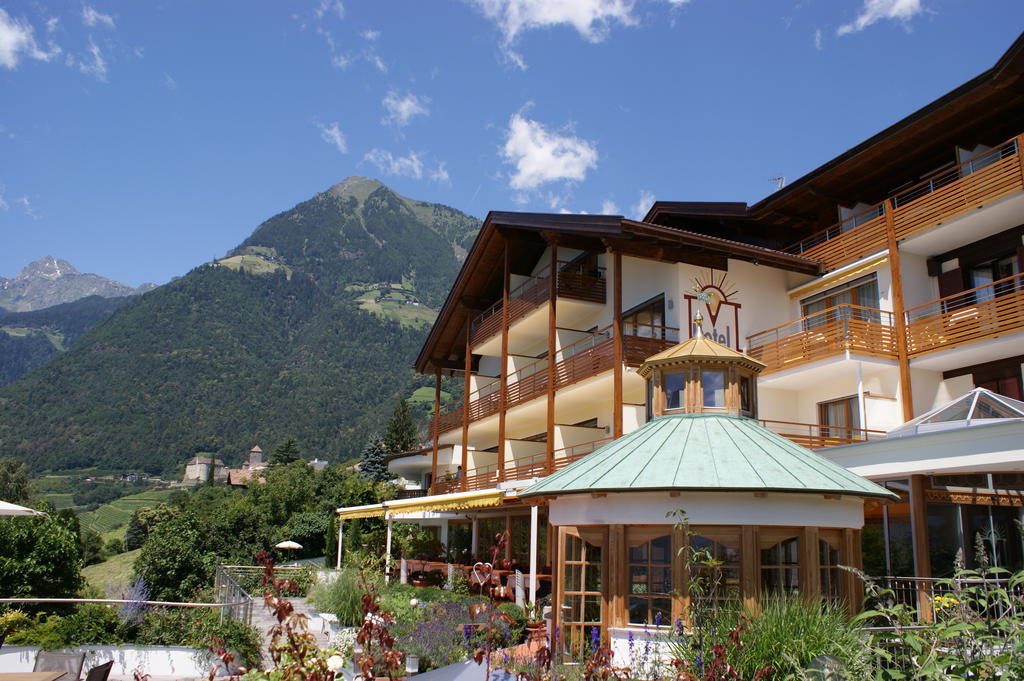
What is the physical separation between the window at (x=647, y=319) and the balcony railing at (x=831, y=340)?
259cm

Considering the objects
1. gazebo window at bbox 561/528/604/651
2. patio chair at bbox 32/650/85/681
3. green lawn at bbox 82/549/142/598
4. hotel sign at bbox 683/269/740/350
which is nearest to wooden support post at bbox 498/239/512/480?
hotel sign at bbox 683/269/740/350

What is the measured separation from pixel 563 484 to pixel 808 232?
18015 mm

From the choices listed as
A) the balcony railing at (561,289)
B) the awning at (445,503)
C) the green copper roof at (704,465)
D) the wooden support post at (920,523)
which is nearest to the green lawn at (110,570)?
the awning at (445,503)

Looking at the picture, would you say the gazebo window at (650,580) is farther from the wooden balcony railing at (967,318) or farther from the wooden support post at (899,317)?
the wooden balcony railing at (967,318)

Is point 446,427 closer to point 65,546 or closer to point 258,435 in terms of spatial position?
point 65,546

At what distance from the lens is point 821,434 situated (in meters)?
22.7

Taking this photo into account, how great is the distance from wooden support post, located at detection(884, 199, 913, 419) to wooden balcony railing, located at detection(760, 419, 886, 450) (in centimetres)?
46

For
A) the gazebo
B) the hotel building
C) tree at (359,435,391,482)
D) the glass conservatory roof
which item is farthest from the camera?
tree at (359,435,391,482)

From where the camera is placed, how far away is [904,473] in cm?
1587

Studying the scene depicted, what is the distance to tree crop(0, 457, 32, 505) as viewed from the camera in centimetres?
6016

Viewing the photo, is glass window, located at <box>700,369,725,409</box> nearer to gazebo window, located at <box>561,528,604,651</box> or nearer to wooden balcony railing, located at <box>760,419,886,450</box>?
gazebo window, located at <box>561,528,604,651</box>

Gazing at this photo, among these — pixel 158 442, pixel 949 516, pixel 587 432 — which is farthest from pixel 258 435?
pixel 949 516

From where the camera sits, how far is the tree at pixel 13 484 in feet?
197

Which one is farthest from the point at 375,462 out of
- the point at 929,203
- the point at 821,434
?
the point at 929,203
